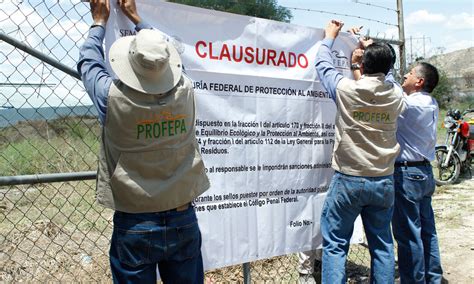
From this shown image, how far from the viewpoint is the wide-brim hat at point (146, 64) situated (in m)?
2.01

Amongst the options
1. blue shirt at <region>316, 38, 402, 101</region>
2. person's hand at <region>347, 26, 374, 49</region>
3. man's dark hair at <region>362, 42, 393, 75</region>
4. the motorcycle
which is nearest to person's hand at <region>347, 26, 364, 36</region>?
person's hand at <region>347, 26, 374, 49</region>

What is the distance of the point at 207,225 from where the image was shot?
2996 millimetres

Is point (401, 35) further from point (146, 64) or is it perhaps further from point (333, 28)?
point (146, 64)

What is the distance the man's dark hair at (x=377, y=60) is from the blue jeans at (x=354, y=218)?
75 centimetres

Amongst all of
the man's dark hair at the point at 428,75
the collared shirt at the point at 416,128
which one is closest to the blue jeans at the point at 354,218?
the collared shirt at the point at 416,128

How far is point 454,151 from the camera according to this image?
923 cm

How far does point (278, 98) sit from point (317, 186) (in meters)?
0.78

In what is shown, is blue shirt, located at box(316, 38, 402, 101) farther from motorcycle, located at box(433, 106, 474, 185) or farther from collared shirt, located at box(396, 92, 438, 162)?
motorcycle, located at box(433, 106, 474, 185)

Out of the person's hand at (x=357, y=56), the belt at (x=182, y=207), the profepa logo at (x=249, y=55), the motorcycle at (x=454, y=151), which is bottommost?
the motorcycle at (x=454, y=151)

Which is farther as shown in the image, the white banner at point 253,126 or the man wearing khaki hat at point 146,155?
the white banner at point 253,126

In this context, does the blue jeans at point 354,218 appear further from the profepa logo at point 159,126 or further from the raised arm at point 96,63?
the raised arm at point 96,63

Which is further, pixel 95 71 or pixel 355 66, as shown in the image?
pixel 355 66

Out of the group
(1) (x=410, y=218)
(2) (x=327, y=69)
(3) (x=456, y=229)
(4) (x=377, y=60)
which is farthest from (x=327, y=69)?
(3) (x=456, y=229)

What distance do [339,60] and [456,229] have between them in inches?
148
